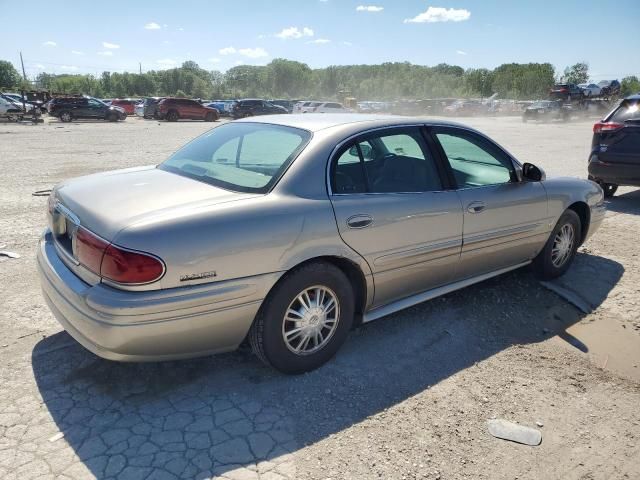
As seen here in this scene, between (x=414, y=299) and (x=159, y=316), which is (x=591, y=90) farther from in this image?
(x=159, y=316)

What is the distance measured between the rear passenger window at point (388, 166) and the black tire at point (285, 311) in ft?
1.79

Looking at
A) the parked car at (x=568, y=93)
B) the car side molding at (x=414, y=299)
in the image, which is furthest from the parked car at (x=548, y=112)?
the car side molding at (x=414, y=299)

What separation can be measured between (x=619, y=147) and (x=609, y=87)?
42.1m

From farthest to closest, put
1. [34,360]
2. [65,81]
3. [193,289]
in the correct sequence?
[65,81], [34,360], [193,289]

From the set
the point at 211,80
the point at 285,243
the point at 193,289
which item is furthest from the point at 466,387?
the point at 211,80

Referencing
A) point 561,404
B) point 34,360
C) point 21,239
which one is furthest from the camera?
point 21,239

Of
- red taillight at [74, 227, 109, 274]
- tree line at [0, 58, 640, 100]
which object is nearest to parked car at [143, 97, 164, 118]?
red taillight at [74, 227, 109, 274]

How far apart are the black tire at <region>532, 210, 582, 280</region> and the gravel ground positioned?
0.32 metres

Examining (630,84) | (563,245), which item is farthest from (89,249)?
(630,84)

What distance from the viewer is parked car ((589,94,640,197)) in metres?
7.48

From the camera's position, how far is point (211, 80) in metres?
142

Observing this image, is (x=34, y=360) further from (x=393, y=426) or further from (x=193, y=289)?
(x=393, y=426)

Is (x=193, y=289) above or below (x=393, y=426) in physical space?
above

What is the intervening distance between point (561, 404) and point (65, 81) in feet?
392
